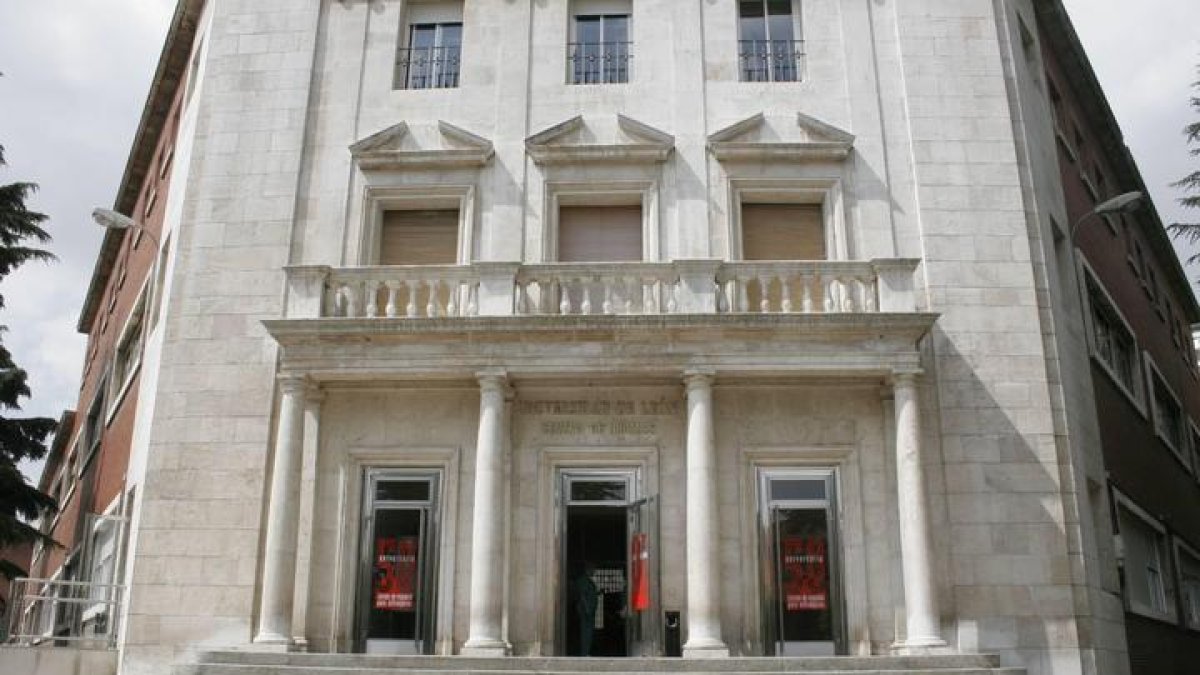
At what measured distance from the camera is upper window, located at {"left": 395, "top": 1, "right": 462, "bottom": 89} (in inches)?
709

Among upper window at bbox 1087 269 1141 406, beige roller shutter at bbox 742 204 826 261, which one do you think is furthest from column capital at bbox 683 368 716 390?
upper window at bbox 1087 269 1141 406

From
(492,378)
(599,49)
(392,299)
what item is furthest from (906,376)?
(599,49)

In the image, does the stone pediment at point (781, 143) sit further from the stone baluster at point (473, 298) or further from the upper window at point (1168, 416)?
the upper window at point (1168, 416)

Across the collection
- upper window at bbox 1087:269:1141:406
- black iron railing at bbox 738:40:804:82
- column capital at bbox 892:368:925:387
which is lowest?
column capital at bbox 892:368:925:387

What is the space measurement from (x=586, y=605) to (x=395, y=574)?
2.87 metres

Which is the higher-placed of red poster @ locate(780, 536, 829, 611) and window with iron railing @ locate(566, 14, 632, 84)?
window with iron railing @ locate(566, 14, 632, 84)

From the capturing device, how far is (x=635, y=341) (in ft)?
47.9

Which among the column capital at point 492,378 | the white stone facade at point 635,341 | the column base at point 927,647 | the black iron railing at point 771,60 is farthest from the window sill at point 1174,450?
the column capital at point 492,378

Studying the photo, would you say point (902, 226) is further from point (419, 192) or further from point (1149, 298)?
point (1149, 298)

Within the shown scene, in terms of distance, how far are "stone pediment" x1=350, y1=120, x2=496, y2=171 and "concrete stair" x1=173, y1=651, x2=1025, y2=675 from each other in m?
8.09

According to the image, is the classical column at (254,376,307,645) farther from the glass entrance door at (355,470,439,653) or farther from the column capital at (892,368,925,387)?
the column capital at (892,368,925,387)

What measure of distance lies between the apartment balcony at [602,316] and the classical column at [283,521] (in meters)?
0.69

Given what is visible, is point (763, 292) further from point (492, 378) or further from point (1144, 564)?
point (1144, 564)

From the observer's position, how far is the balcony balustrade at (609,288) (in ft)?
49.0
